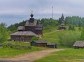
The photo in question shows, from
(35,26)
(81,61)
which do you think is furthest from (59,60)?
(35,26)

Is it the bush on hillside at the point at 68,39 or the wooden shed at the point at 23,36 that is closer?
the bush on hillside at the point at 68,39

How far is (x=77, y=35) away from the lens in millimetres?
123375

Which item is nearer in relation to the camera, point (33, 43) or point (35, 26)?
point (33, 43)

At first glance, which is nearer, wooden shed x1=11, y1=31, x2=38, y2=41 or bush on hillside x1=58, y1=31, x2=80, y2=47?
bush on hillside x1=58, y1=31, x2=80, y2=47

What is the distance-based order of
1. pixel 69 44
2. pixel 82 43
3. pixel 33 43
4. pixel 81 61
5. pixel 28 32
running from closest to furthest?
pixel 81 61 < pixel 82 43 < pixel 33 43 < pixel 69 44 < pixel 28 32

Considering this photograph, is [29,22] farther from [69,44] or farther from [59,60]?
[59,60]

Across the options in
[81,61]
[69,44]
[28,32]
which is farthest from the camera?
[28,32]

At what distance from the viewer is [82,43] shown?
101 meters

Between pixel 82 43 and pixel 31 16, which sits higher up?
pixel 31 16

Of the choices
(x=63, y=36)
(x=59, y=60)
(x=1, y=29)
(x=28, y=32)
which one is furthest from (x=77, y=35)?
(x=59, y=60)

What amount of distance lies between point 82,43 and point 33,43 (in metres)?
16.4

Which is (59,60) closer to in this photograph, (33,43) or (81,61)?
(81,61)

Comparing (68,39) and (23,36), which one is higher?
(23,36)

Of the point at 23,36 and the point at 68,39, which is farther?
the point at 23,36
